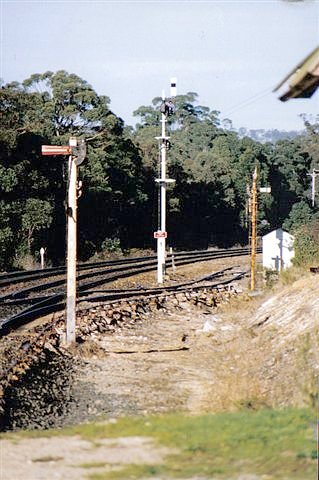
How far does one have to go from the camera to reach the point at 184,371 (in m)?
12.8

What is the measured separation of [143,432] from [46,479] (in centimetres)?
120

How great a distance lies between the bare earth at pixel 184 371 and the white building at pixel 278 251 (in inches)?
299

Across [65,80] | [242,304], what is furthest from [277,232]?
[65,80]

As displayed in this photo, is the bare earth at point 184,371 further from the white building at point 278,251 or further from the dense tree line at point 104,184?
the white building at point 278,251

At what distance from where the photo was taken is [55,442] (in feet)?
21.6

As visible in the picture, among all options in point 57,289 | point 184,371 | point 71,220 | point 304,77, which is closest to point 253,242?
point 57,289

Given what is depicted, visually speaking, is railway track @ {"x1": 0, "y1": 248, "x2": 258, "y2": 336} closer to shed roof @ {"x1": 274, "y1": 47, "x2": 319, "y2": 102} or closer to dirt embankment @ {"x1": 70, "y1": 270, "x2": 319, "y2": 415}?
dirt embankment @ {"x1": 70, "y1": 270, "x2": 319, "y2": 415}

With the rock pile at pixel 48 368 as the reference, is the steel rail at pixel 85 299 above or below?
above

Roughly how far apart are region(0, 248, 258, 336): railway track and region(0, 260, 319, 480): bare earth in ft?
7.73

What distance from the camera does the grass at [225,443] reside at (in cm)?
545

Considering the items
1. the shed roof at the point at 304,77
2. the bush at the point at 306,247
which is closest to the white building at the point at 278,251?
the bush at the point at 306,247

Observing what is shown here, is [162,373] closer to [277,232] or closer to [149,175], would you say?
[277,232]

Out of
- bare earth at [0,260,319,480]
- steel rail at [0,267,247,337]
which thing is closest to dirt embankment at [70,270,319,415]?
bare earth at [0,260,319,480]

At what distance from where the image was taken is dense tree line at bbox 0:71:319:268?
119 feet
